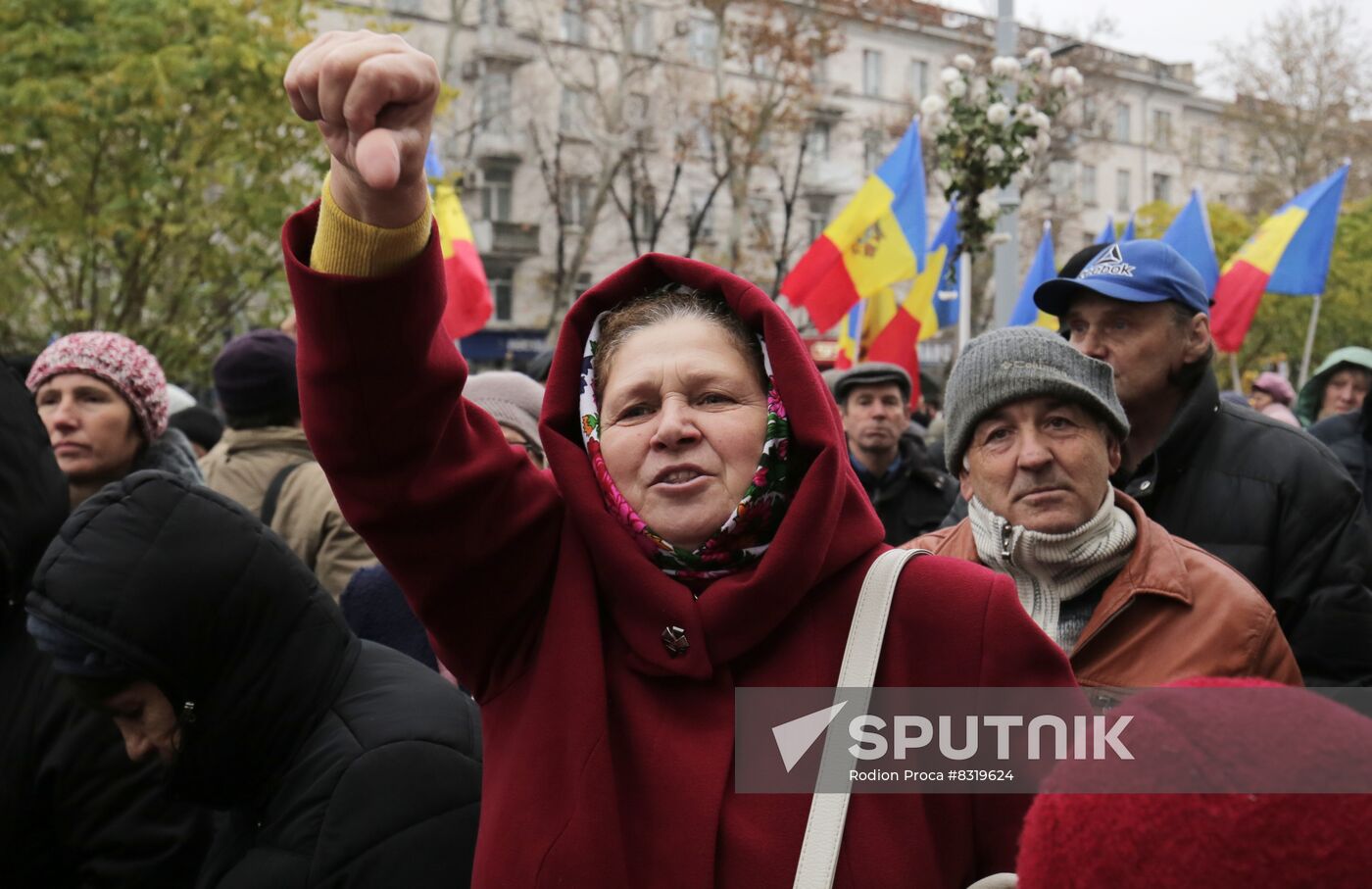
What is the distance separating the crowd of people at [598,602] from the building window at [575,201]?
28828mm

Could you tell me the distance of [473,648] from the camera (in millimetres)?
1899

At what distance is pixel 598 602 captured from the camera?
6.40ft

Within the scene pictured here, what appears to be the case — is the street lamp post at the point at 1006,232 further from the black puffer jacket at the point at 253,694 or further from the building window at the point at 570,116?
the building window at the point at 570,116

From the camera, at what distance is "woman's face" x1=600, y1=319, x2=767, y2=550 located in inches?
76.5

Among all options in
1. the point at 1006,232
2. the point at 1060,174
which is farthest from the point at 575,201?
the point at 1006,232

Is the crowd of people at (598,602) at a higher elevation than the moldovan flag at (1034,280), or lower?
higher

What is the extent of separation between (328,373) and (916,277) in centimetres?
937

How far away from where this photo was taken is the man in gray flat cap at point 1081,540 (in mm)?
2629

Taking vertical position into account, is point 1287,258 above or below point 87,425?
below

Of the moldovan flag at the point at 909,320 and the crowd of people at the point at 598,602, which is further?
the moldovan flag at the point at 909,320

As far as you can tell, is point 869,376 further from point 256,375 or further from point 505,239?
point 505,239

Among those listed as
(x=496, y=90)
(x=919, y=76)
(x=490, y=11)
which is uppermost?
(x=490, y=11)

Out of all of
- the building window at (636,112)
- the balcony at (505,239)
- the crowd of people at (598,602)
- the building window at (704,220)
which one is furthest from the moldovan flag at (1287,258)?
the balcony at (505,239)

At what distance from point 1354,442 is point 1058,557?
3.71 metres
